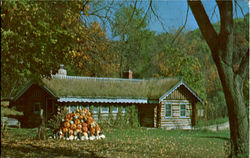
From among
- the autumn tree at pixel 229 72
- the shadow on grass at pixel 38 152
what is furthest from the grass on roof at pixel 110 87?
the autumn tree at pixel 229 72

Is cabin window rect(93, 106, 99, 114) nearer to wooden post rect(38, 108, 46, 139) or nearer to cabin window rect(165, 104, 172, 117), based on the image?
cabin window rect(165, 104, 172, 117)

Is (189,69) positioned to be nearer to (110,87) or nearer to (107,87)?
(110,87)

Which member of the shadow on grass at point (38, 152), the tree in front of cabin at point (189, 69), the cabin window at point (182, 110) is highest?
the tree in front of cabin at point (189, 69)

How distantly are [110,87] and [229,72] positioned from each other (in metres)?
20.8

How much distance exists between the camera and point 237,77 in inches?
355

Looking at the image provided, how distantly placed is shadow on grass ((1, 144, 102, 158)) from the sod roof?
469 inches

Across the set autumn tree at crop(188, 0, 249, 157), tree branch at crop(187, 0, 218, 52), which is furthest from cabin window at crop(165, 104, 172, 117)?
tree branch at crop(187, 0, 218, 52)

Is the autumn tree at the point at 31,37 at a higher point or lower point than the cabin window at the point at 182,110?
higher

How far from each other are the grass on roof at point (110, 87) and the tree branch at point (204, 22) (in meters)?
17.7

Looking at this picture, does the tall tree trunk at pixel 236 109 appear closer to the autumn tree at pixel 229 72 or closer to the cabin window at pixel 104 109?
the autumn tree at pixel 229 72

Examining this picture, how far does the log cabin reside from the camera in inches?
1039

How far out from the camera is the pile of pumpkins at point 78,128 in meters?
16.8

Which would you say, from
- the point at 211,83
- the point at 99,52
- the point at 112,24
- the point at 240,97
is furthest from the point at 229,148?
the point at 211,83

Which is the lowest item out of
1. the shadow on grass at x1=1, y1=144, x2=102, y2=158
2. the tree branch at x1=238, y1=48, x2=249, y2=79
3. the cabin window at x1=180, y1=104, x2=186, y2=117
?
the shadow on grass at x1=1, y1=144, x2=102, y2=158
